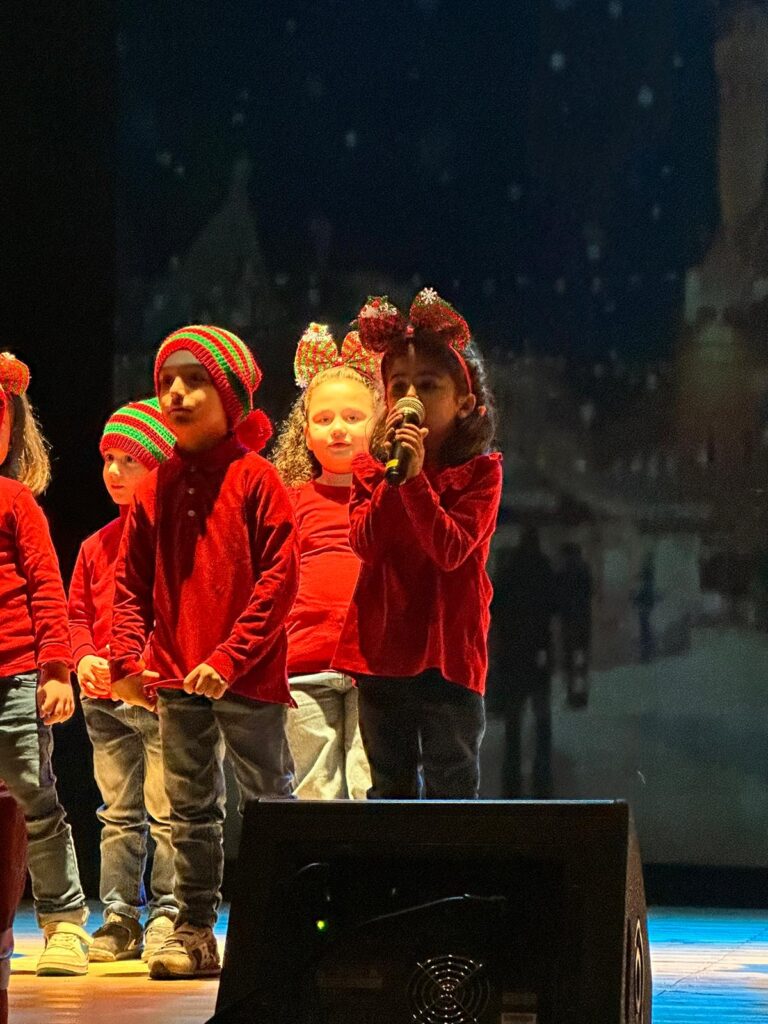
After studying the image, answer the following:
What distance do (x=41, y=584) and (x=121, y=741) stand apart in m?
0.47

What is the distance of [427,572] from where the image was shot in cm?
249

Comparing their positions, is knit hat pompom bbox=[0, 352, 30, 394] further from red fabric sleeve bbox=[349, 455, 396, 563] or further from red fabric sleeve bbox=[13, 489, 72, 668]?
red fabric sleeve bbox=[349, 455, 396, 563]

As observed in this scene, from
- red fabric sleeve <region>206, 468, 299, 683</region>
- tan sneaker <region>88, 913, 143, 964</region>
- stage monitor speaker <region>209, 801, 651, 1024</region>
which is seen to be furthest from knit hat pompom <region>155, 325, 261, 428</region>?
stage monitor speaker <region>209, 801, 651, 1024</region>

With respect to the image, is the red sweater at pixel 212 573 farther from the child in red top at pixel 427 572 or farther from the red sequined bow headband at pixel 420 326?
the red sequined bow headband at pixel 420 326

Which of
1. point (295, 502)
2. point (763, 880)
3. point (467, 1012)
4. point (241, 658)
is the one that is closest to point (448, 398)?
point (241, 658)

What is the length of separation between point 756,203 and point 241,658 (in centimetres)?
201

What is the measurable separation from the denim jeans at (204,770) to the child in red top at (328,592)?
46 cm

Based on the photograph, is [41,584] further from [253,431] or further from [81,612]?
[253,431]

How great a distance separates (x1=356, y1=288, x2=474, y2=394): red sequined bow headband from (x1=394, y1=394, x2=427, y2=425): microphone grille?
22 centimetres

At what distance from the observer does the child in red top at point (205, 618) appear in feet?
8.35

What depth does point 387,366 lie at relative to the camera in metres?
2.57

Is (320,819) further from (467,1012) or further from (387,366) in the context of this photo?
(387,366)

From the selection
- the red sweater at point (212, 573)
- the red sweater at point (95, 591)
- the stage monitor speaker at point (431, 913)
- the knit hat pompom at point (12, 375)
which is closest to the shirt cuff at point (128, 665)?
the red sweater at point (212, 573)

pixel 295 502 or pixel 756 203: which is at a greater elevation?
pixel 756 203
